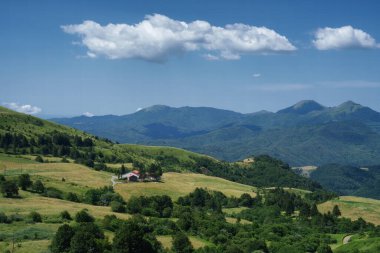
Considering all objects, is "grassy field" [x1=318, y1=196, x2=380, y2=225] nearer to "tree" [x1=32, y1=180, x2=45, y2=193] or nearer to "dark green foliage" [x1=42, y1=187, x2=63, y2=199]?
"dark green foliage" [x1=42, y1=187, x2=63, y2=199]

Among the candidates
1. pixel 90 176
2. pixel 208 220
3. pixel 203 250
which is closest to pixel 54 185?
pixel 90 176

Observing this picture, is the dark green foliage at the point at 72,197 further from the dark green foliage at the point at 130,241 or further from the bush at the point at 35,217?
the dark green foliage at the point at 130,241

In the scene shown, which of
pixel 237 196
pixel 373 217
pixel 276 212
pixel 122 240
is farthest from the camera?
pixel 237 196

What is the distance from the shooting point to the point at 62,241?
67.3m

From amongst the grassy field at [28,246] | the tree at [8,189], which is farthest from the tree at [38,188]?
the grassy field at [28,246]

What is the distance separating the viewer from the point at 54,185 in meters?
133

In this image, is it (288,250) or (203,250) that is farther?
(288,250)

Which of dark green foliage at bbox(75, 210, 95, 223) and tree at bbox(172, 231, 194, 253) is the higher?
dark green foliage at bbox(75, 210, 95, 223)

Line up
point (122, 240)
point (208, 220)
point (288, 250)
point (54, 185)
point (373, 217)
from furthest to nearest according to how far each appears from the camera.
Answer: point (373, 217), point (54, 185), point (208, 220), point (288, 250), point (122, 240)

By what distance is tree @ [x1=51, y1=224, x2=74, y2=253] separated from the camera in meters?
66.9

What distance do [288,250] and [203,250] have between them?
21.3 meters

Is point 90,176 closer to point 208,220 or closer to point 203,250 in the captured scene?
point 208,220

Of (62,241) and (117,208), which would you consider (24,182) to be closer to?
(117,208)

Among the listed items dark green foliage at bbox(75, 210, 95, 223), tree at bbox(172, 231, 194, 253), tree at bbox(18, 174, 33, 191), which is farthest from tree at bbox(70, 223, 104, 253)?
tree at bbox(18, 174, 33, 191)
